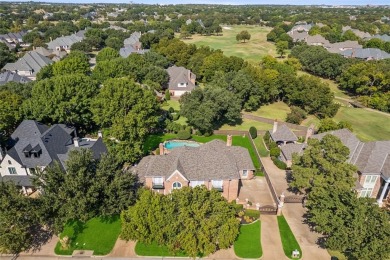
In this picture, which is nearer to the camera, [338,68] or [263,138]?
[263,138]

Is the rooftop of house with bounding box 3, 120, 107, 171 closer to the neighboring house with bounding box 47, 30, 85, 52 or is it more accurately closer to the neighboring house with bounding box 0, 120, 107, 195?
the neighboring house with bounding box 0, 120, 107, 195

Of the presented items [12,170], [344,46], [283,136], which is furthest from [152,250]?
[344,46]

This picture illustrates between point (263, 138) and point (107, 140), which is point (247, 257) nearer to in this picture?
point (107, 140)

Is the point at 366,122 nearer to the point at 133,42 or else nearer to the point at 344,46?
the point at 344,46

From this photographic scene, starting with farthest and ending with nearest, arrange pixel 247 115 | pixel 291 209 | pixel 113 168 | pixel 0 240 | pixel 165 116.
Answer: pixel 247 115
pixel 165 116
pixel 291 209
pixel 113 168
pixel 0 240

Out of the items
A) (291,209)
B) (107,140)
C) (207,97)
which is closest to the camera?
(291,209)

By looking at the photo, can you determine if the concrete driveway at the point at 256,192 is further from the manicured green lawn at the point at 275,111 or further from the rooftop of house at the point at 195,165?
the manicured green lawn at the point at 275,111

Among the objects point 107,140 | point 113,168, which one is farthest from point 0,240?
point 107,140

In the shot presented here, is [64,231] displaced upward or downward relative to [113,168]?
downward
